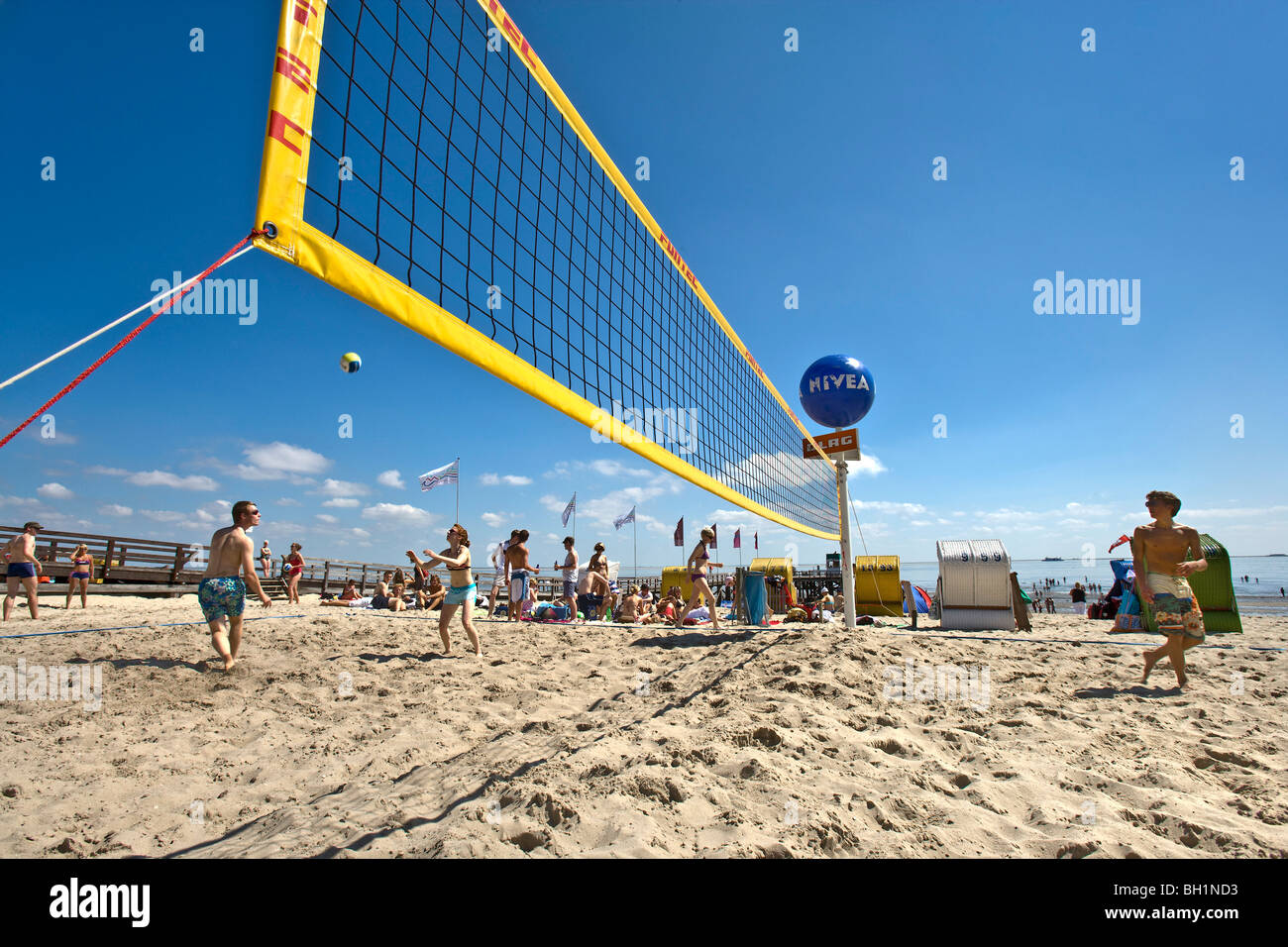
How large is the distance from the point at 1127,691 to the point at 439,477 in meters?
13.8

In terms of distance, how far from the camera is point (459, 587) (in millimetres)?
5027

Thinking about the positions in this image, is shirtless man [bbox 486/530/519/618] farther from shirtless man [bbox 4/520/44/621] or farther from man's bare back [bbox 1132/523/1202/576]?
man's bare back [bbox 1132/523/1202/576]

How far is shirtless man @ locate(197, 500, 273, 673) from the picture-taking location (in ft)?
13.4

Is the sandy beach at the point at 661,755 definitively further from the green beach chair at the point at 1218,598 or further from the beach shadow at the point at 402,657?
the green beach chair at the point at 1218,598

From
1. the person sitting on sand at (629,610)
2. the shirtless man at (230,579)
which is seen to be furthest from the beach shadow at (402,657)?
the person sitting on sand at (629,610)

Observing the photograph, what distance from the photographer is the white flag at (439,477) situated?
14.1m

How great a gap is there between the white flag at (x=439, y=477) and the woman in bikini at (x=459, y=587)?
953 centimetres

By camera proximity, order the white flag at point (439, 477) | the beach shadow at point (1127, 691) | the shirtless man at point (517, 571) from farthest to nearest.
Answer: the white flag at point (439, 477) → the shirtless man at point (517, 571) → the beach shadow at point (1127, 691)

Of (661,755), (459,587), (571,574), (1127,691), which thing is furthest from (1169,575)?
(571,574)

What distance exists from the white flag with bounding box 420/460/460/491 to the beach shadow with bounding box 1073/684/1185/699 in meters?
13.5

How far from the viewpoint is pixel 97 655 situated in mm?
4336

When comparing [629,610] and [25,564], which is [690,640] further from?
[25,564]

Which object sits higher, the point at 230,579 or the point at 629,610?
the point at 230,579
